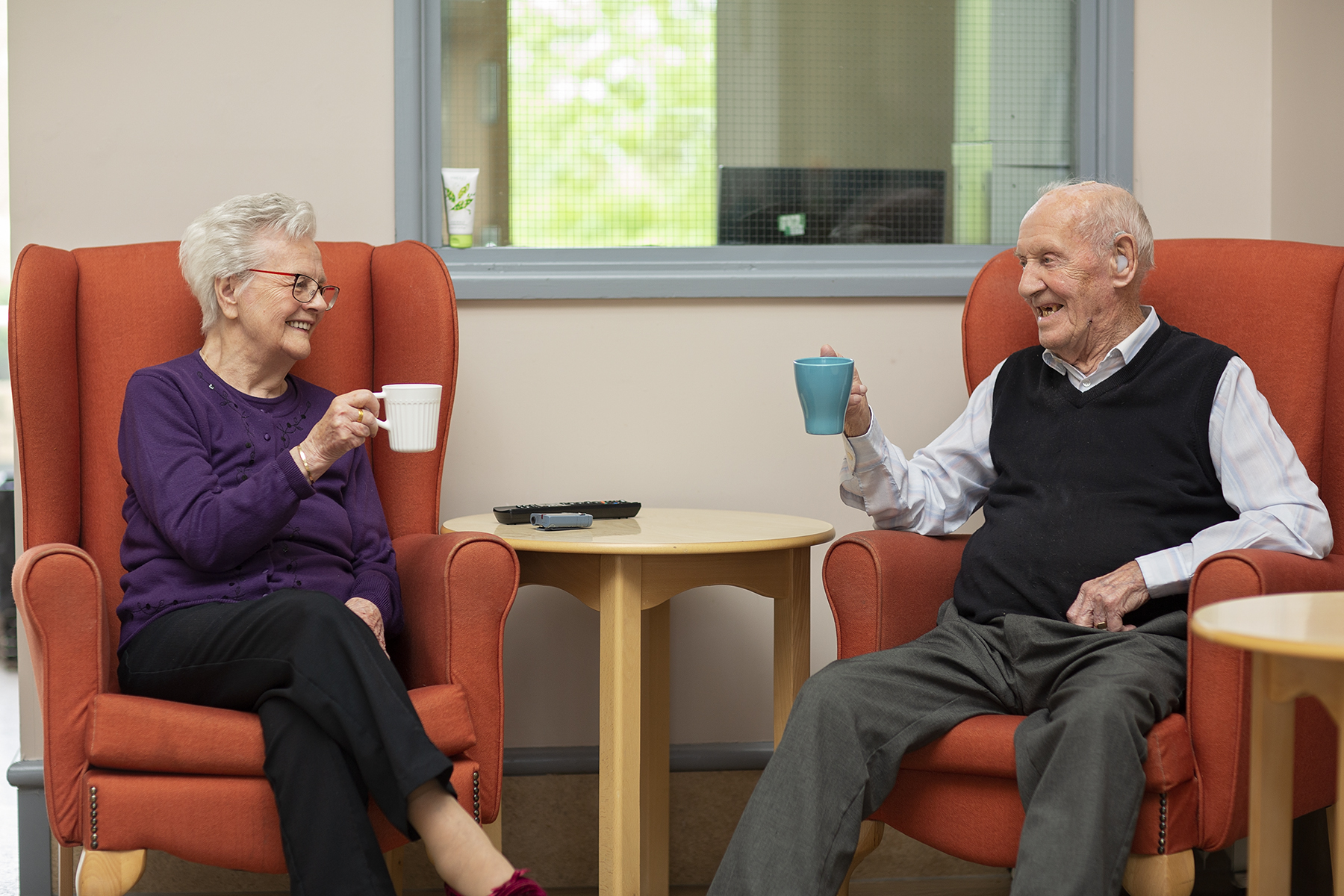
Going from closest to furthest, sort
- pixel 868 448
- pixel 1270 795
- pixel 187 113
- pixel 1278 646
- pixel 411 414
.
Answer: pixel 1278 646 < pixel 1270 795 < pixel 411 414 < pixel 868 448 < pixel 187 113

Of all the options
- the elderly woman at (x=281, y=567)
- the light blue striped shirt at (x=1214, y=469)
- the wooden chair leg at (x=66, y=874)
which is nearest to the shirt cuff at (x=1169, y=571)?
the light blue striped shirt at (x=1214, y=469)

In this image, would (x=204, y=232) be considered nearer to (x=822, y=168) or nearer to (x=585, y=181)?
(x=585, y=181)

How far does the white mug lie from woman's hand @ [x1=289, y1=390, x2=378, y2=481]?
1.6 inches

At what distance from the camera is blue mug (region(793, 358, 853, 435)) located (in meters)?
1.61

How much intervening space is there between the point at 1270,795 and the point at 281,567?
1356 mm

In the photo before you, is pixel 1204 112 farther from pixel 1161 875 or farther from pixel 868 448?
pixel 1161 875

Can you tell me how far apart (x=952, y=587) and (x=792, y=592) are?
258mm

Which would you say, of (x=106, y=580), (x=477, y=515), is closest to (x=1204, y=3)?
(x=477, y=515)

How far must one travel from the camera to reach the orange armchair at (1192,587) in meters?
1.44

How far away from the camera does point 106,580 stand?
1906mm

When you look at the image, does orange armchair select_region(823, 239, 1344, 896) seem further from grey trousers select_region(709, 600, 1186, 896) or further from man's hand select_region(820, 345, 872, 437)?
man's hand select_region(820, 345, 872, 437)

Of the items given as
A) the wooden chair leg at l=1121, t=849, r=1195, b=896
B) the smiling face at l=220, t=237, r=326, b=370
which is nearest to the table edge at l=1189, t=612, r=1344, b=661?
the wooden chair leg at l=1121, t=849, r=1195, b=896

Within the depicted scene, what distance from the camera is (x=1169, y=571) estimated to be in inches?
64.1

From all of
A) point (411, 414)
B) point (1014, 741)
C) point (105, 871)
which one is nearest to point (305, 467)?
point (411, 414)
